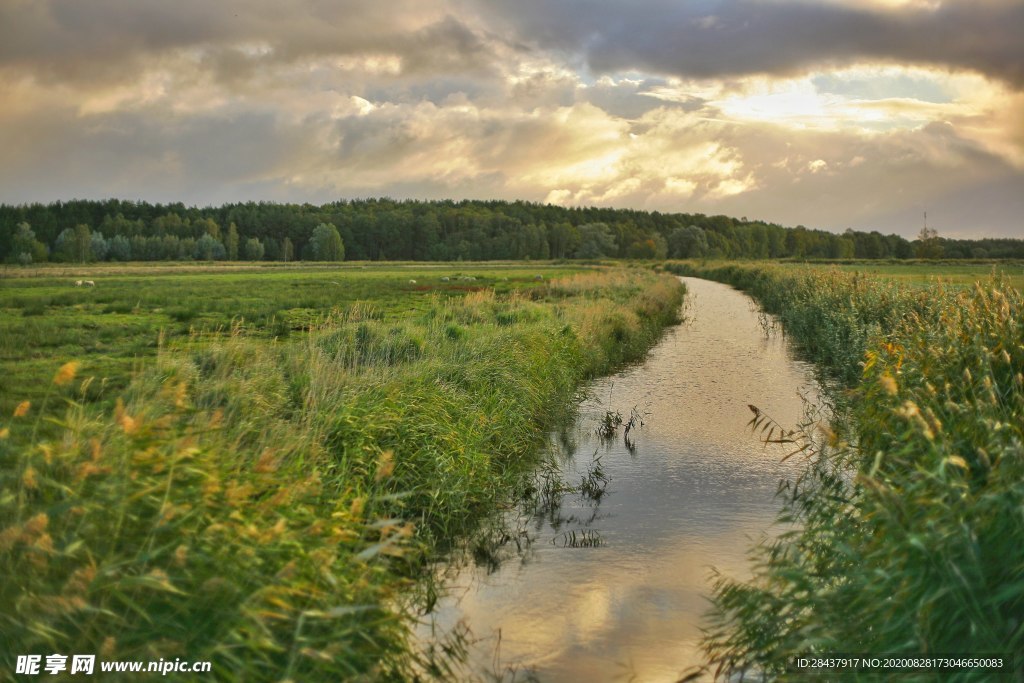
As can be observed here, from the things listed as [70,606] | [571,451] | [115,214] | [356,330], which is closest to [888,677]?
[70,606]

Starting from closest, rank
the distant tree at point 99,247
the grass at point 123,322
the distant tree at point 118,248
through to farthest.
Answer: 1. the grass at point 123,322
2. the distant tree at point 99,247
3. the distant tree at point 118,248

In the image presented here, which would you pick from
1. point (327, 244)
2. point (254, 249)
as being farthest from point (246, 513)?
point (254, 249)

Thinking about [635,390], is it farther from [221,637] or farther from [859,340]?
[221,637]

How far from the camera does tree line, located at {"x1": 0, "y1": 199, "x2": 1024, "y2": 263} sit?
389 feet

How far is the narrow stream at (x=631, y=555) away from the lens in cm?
584

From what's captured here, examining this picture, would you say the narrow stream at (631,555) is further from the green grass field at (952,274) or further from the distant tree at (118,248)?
the distant tree at (118,248)

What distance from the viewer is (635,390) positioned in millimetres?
16734

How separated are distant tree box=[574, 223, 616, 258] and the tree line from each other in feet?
0.61

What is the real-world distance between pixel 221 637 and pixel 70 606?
0.71 meters

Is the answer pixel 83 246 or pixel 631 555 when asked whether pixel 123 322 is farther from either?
pixel 83 246

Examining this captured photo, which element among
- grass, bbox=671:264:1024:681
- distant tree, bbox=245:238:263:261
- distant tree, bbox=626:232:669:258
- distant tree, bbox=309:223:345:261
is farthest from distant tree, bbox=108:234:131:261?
grass, bbox=671:264:1024:681

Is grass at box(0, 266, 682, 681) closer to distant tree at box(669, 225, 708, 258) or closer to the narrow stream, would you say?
the narrow stream

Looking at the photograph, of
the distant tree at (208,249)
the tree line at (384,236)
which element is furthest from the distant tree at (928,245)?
the distant tree at (208,249)

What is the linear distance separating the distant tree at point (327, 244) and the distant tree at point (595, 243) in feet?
139
